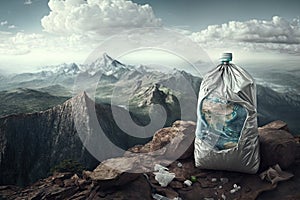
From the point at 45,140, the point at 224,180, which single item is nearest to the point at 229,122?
the point at 224,180

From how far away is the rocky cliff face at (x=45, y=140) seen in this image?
1.49m

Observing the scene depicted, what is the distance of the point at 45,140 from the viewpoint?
5.22 feet

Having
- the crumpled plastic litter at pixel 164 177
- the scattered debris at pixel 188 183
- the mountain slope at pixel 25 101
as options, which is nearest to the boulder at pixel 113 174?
the crumpled plastic litter at pixel 164 177

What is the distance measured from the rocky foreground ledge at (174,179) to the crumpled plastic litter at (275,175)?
2 cm

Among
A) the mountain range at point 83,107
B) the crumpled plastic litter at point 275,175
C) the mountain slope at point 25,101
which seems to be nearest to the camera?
the crumpled plastic litter at point 275,175

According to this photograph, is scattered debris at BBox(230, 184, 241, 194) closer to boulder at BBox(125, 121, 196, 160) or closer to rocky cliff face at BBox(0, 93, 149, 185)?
boulder at BBox(125, 121, 196, 160)

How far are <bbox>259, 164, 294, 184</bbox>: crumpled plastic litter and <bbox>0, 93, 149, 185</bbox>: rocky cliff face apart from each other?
Result: 2.55ft

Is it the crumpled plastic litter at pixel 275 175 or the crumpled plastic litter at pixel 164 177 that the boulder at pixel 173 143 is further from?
the crumpled plastic litter at pixel 275 175

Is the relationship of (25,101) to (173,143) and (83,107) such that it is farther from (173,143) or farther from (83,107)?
(173,143)

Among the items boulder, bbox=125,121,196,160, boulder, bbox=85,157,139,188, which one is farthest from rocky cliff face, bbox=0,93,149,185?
boulder, bbox=85,157,139,188

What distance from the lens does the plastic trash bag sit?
4.73ft

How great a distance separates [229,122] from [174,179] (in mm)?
424

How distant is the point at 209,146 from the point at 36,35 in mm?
1314

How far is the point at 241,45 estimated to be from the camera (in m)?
2.00
